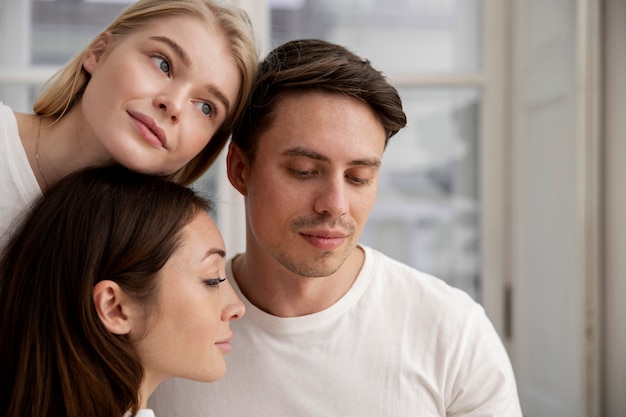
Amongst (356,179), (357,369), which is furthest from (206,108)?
(357,369)

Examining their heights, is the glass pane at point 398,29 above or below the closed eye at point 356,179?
above

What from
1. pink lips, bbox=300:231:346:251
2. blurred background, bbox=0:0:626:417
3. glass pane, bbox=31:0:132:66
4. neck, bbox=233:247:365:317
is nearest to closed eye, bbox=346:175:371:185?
pink lips, bbox=300:231:346:251

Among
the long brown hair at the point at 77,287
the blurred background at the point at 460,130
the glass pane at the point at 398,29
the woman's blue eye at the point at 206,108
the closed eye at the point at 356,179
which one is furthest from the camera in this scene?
the glass pane at the point at 398,29

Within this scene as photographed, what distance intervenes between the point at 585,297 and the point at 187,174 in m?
1.63

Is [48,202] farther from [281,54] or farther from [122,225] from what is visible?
[281,54]

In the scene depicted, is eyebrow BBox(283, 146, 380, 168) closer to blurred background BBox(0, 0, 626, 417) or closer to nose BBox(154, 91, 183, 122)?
nose BBox(154, 91, 183, 122)

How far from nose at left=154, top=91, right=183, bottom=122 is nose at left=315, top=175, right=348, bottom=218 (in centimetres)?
33

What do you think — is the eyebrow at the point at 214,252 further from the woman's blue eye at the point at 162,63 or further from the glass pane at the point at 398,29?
the glass pane at the point at 398,29

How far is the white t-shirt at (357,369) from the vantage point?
1.65m

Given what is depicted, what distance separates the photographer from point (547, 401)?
2838 mm

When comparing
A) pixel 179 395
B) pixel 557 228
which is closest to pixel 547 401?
pixel 557 228

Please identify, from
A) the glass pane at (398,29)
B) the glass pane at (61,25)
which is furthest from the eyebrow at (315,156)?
the glass pane at (61,25)

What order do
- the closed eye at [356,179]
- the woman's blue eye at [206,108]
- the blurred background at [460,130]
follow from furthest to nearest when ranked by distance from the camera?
the blurred background at [460,130]
the closed eye at [356,179]
the woman's blue eye at [206,108]

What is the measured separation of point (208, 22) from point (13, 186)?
1.64ft
